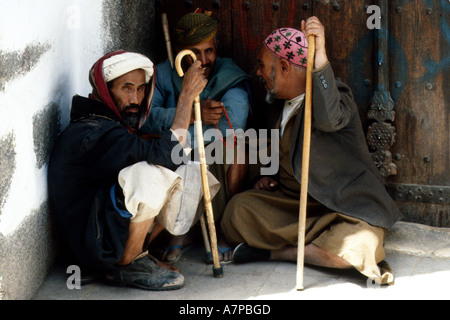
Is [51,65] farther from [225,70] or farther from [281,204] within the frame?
[281,204]

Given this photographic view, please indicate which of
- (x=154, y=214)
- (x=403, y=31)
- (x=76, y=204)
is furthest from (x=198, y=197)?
(x=403, y=31)

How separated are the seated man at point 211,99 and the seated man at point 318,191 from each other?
199mm

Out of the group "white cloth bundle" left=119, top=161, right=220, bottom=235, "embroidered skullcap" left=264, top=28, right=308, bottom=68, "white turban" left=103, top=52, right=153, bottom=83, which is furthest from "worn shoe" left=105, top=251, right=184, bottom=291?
"embroidered skullcap" left=264, top=28, right=308, bottom=68

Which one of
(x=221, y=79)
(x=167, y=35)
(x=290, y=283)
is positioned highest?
(x=167, y=35)

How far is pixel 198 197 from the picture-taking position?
3.55 m

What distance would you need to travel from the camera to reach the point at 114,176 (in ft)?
Result: 10.6

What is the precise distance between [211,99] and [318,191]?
0.86m

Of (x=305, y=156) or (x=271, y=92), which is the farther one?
(x=271, y=92)

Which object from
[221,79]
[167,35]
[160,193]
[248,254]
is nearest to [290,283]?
[248,254]

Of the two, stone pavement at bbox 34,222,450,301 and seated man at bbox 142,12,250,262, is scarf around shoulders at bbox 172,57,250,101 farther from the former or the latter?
stone pavement at bbox 34,222,450,301

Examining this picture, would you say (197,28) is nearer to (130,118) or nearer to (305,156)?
(130,118)

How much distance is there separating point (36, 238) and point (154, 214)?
0.58 m

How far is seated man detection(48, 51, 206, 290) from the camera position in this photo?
123 inches

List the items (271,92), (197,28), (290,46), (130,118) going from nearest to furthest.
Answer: (130,118), (290,46), (271,92), (197,28)
